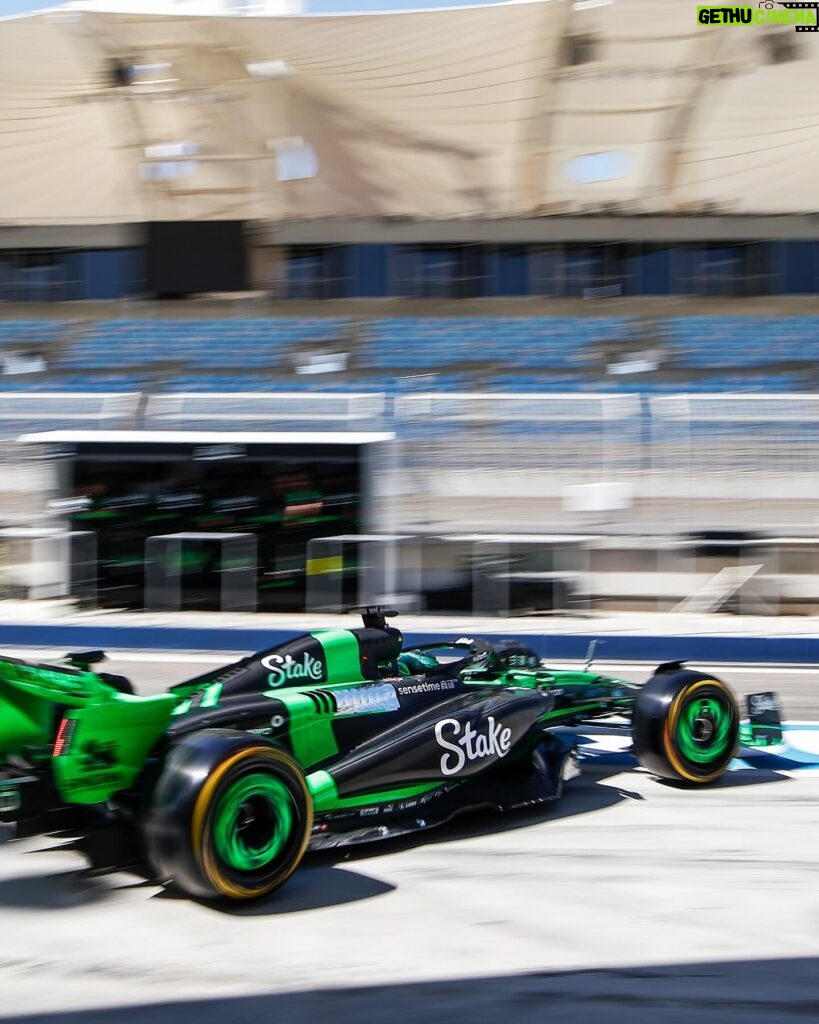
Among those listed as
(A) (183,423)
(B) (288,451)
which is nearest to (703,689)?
(B) (288,451)

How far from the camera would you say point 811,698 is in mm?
8352

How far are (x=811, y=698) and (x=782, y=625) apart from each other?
4423 mm

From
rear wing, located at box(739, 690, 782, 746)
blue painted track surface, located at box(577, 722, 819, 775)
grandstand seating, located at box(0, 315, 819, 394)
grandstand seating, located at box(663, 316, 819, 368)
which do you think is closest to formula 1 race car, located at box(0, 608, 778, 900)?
rear wing, located at box(739, 690, 782, 746)

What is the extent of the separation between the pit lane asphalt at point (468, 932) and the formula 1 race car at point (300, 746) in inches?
6.6

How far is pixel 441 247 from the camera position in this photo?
2428cm

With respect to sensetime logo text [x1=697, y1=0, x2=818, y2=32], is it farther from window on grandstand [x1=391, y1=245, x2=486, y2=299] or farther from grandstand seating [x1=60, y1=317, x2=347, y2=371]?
grandstand seating [x1=60, y1=317, x2=347, y2=371]

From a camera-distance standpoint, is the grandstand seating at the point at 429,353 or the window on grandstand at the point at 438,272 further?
the window on grandstand at the point at 438,272

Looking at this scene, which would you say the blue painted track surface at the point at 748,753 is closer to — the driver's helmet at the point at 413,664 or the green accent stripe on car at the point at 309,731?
the driver's helmet at the point at 413,664

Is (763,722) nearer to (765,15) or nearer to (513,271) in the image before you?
(513,271)

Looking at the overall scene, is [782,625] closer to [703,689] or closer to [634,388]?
[703,689]

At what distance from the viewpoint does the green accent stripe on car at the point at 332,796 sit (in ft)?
14.0

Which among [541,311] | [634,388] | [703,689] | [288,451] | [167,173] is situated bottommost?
[703,689]

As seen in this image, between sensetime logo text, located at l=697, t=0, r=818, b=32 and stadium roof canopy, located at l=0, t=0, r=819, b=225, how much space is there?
0.18 metres

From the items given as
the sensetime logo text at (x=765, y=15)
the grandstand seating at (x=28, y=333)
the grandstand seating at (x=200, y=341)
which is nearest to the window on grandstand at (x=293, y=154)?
the grandstand seating at (x=200, y=341)
